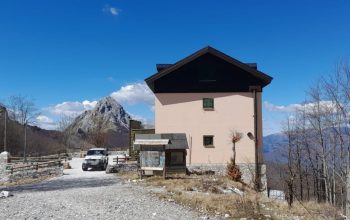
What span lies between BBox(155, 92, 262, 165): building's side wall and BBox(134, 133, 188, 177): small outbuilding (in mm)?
3815

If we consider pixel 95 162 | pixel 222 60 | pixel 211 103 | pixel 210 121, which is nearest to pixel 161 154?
pixel 210 121

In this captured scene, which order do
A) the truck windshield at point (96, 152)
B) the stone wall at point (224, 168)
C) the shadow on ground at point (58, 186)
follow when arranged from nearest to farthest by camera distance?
the shadow on ground at point (58, 186), the stone wall at point (224, 168), the truck windshield at point (96, 152)

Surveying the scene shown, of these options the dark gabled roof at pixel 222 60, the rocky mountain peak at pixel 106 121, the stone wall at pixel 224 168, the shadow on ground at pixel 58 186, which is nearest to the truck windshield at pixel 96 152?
the dark gabled roof at pixel 222 60

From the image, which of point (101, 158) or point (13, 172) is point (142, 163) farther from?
point (13, 172)

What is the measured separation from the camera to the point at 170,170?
2655 cm

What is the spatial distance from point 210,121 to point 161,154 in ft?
24.1

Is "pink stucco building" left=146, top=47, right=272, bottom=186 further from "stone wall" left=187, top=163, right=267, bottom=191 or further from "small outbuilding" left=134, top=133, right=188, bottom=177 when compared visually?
"small outbuilding" left=134, top=133, right=188, bottom=177

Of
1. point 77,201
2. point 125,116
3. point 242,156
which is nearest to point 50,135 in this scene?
point 125,116

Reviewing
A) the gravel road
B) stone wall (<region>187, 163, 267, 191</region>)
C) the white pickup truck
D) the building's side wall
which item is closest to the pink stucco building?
the building's side wall

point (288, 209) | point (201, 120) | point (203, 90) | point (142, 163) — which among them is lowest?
point (288, 209)

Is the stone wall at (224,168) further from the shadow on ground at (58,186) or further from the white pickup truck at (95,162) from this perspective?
the white pickup truck at (95,162)

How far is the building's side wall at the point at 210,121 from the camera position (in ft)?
102

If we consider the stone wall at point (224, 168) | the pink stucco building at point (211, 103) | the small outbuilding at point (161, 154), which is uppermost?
the pink stucco building at point (211, 103)

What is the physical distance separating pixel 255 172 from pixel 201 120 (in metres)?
5.43
